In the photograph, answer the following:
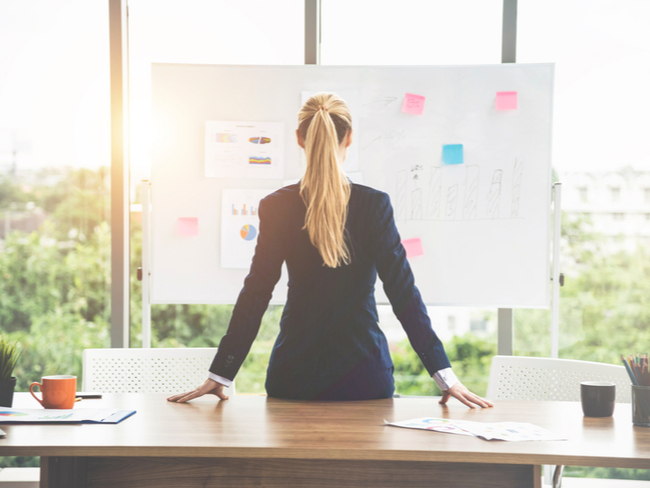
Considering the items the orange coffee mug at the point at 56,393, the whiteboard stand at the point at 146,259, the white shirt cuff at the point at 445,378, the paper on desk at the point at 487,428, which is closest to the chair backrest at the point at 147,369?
the whiteboard stand at the point at 146,259

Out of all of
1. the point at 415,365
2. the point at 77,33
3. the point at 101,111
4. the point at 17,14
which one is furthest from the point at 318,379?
the point at 17,14

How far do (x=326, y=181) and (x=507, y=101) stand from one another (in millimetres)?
1360

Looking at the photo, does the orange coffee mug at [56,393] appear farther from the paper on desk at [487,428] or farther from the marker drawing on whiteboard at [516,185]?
the marker drawing on whiteboard at [516,185]

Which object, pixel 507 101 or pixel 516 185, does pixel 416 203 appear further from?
pixel 507 101

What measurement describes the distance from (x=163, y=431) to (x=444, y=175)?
176cm

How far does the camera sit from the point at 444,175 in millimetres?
2568

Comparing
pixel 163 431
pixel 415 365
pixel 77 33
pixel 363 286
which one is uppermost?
pixel 77 33

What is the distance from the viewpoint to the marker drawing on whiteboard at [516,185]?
2545 mm

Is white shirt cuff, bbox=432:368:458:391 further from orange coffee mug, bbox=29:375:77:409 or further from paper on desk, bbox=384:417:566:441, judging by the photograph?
orange coffee mug, bbox=29:375:77:409

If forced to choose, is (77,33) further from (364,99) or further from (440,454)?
(440,454)

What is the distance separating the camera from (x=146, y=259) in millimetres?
2654

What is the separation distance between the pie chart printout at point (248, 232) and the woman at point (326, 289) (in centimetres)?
103

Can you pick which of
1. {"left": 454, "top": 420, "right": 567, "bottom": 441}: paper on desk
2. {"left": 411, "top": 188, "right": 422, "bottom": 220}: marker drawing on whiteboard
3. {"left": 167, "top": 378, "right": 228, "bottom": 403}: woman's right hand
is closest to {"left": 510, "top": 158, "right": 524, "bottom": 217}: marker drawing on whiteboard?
{"left": 411, "top": 188, "right": 422, "bottom": 220}: marker drawing on whiteboard

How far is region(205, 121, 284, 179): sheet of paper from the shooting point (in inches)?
104
